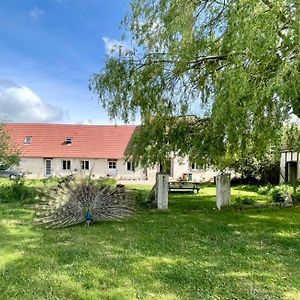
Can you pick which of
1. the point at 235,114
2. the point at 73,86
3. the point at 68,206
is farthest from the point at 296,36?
the point at 73,86

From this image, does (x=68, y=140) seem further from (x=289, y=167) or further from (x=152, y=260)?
(x=152, y=260)

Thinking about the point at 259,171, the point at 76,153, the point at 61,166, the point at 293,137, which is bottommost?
the point at 259,171

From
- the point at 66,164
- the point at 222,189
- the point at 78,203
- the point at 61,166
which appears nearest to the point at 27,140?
the point at 61,166

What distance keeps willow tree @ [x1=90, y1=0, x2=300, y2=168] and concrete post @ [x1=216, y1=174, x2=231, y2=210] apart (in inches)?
18.6

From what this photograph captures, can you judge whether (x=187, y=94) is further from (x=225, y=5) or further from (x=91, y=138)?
(x=91, y=138)

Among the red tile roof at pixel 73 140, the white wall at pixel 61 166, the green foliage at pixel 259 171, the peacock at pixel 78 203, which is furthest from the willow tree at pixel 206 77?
the red tile roof at pixel 73 140

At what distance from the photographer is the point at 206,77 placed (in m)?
11.5

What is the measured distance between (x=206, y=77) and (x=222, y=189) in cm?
445

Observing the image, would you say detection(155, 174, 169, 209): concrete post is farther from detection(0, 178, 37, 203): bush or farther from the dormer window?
the dormer window

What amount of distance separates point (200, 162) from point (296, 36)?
594 cm

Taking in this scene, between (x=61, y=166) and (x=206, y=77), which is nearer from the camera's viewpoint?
(x=206, y=77)

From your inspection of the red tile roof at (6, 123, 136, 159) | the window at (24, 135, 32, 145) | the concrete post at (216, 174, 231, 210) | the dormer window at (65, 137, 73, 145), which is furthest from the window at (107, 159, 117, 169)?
the concrete post at (216, 174, 231, 210)

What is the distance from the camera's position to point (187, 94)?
477 inches

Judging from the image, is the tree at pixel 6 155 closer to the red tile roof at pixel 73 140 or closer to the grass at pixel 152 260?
the red tile roof at pixel 73 140
